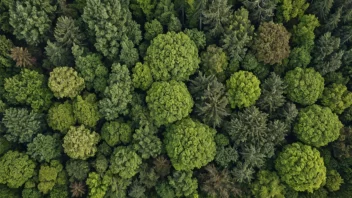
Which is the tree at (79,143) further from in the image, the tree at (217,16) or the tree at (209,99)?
A: the tree at (217,16)

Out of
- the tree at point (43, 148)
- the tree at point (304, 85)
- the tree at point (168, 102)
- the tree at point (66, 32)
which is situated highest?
the tree at point (66, 32)

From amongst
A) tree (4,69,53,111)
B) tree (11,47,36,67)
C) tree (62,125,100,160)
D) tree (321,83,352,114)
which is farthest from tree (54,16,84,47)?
tree (321,83,352,114)

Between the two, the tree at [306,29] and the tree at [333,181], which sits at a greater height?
the tree at [306,29]

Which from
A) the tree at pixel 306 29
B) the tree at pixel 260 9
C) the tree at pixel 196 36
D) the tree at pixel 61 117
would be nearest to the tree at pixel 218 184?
the tree at pixel 196 36

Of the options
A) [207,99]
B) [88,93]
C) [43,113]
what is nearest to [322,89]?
[207,99]

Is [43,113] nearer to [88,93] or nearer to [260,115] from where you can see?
[88,93]

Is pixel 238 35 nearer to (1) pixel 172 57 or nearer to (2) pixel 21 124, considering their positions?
(1) pixel 172 57

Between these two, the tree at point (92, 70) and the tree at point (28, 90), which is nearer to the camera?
the tree at point (28, 90)
